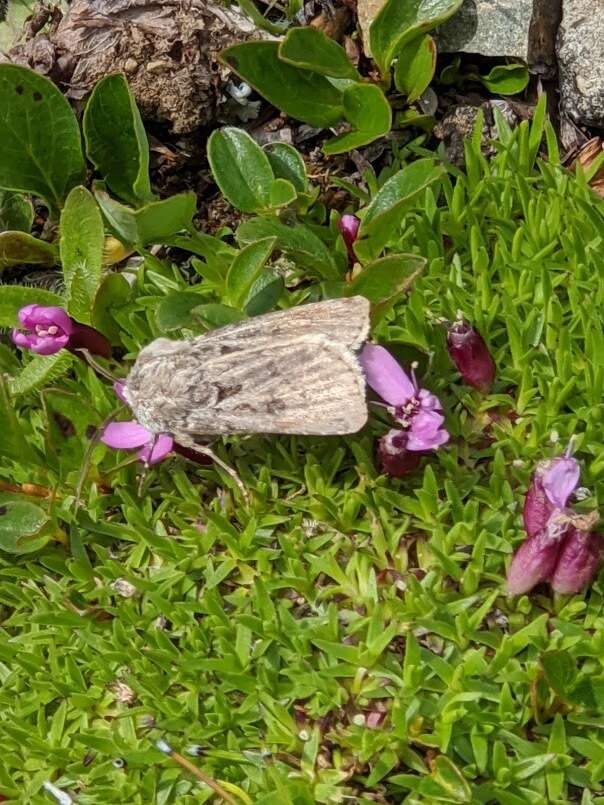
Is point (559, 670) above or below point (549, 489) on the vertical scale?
below

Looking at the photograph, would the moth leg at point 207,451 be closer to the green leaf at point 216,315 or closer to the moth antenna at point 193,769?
the green leaf at point 216,315

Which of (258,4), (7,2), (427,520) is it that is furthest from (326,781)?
(7,2)

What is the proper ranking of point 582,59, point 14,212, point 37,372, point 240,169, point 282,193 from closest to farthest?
1. point 37,372
2. point 282,193
3. point 240,169
4. point 582,59
5. point 14,212

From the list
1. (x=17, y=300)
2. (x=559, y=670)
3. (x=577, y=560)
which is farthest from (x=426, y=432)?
(x=17, y=300)

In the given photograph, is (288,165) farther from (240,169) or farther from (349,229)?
(349,229)

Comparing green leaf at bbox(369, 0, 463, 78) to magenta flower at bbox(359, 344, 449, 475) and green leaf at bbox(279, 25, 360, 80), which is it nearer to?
green leaf at bbox(279, 25, 360, 80)

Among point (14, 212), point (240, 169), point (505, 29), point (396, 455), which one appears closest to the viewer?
point (396, 455)
